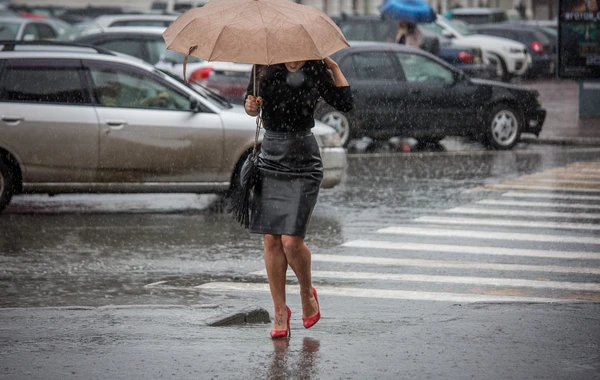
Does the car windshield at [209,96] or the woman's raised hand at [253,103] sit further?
the car windshield at [209,96]

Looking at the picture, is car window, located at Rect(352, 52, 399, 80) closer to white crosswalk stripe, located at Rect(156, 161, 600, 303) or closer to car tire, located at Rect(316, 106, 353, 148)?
car tire, located at Rect(316, 106, 353, 148)

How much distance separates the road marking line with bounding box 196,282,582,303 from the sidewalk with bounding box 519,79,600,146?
1203 cm

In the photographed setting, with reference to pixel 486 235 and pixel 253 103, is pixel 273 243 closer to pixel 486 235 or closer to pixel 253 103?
pixel 253 103

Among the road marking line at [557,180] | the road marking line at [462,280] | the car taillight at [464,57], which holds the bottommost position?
the car taillight at [464,57]

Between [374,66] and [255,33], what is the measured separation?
475 inches

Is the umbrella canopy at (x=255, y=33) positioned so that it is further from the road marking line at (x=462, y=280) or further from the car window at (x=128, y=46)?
the car window at (x=128, y=46)

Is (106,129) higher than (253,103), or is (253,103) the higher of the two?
(253,103)

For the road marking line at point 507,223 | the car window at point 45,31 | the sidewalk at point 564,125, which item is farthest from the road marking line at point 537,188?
the car window at point 45,31

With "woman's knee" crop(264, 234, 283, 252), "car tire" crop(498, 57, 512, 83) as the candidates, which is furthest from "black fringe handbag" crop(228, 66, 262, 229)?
"car tire" crop(498, 57, 512, 83)

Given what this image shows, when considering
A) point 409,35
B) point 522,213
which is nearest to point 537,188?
point 522,213

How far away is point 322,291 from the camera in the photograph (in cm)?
Answer: 856

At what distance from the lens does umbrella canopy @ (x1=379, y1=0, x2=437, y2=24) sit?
74.9ft

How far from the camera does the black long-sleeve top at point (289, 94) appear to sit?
6500mm

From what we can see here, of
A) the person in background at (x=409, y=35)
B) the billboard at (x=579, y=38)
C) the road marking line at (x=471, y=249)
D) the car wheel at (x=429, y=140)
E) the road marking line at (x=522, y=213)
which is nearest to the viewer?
the road marking line at (x=471, y=249)
